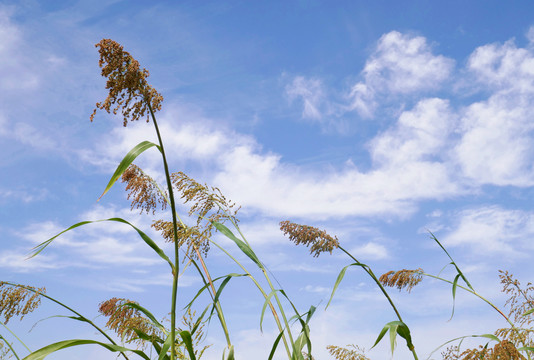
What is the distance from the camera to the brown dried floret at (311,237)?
2924mm

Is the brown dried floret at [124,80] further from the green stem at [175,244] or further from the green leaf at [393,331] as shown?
the green leaf at [393,331]

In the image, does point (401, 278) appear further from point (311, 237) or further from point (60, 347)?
point (60, 347)

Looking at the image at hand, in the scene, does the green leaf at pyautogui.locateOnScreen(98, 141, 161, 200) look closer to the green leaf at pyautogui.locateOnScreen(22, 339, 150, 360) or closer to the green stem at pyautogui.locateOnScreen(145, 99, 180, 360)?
the green stem at pyautogui.locateOnScreen(145, 99, 180, 360)

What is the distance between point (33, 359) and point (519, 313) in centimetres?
309

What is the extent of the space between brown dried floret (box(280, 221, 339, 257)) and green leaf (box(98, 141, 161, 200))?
4.35 ft

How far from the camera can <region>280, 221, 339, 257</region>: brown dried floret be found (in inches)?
115

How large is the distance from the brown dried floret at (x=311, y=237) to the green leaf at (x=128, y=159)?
133 cm

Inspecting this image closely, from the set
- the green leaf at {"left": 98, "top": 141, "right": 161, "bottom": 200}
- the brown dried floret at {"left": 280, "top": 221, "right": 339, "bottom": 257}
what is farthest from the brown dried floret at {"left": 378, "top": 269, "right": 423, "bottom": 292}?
the green leaf at {"left": 98, "top": 141, "right": 161, "bottom": 200}

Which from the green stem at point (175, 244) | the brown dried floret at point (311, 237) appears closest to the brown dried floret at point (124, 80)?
the green stem at point (175, 244)

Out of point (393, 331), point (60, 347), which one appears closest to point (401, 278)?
point (393, 331)

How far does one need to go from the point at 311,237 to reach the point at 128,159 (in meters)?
1.47

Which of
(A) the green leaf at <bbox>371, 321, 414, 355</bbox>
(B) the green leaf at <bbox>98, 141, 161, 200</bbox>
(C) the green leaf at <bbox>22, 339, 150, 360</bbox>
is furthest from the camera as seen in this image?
(A) the green leaf at <bbox>371, 321, 414, 355</bbox>

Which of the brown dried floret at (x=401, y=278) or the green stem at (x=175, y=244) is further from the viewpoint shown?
the brown dried floret at (x=401, y=278)

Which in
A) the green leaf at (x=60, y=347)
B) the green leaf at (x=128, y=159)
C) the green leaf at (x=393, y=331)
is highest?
the green leaf at (x=128, y=159)
